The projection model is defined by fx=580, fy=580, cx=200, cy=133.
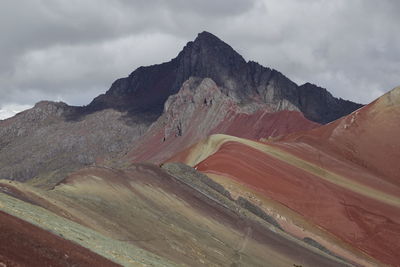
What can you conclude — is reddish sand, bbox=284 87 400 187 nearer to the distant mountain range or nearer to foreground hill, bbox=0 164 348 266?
the distant mountain range

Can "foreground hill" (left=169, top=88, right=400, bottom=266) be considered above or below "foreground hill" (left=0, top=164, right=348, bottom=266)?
above

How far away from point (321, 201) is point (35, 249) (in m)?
67.0

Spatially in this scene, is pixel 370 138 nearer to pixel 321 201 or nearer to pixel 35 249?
pixel 321 201

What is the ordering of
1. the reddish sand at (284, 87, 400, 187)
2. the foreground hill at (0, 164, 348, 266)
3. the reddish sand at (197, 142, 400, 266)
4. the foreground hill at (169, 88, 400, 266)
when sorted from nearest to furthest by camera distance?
the foreground hill at (0, 164, 348, 266) → the foreground hill at (169, 88, 400, 266) → the reddish sand at (197, 142, 400, 266) → the reddish sand at (284, 87, 400, 187)

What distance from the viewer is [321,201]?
82.9m

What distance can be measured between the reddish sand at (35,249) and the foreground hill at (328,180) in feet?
160

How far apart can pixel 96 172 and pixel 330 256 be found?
2692 cm

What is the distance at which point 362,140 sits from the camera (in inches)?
4572

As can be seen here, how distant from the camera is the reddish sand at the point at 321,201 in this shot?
77375mm

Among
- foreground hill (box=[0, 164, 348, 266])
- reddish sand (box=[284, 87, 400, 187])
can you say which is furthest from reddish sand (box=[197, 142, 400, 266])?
reddish sand (box=[284, 87, 400, 187])

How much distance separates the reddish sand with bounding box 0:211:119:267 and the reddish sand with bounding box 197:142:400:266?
56.1 meters

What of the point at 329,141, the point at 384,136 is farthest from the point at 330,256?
the point at 384,136

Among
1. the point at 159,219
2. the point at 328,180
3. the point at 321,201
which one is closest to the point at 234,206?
the point at 321,201

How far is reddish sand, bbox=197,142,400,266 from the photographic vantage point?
77375 mm
